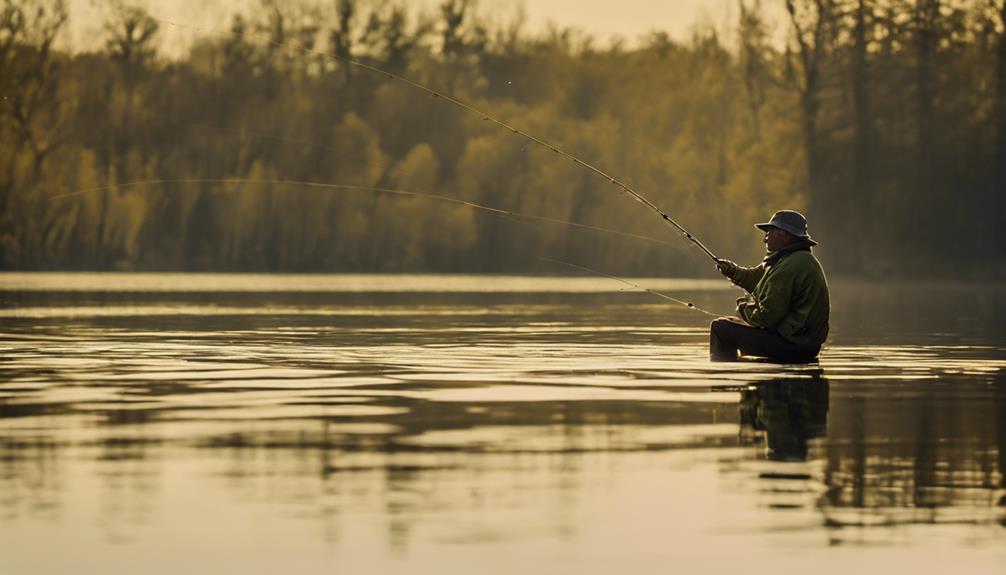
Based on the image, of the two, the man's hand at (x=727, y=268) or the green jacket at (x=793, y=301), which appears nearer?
the green jacket at (x=793, y=301)

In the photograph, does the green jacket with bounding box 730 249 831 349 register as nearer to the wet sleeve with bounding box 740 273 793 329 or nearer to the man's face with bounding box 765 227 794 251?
the wet sleeve with bounding box 740 273 793 329

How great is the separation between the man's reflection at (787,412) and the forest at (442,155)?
56.3 meters

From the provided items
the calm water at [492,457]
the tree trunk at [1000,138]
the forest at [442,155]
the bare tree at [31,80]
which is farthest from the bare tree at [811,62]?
the calm water at [492,457]

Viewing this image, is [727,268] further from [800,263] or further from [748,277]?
[800,263]

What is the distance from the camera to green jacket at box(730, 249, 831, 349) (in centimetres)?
1881

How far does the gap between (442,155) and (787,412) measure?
70186 mm

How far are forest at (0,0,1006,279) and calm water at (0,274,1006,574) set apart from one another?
5134cm

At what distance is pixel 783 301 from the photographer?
61.9 feet

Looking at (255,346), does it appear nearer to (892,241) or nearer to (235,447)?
(235,447)

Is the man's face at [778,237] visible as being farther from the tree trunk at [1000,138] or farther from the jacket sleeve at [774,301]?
the tree trunk at [1000,138]

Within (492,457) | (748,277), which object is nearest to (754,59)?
(748,277)

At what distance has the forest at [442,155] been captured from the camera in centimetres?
7619

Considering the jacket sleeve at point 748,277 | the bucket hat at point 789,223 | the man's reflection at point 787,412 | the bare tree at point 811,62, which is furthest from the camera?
the bare tree at point 811,62

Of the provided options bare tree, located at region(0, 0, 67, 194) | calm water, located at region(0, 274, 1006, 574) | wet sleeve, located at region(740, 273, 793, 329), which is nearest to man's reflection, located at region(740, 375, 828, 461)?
calm water, located at region(0, 274, 1006, 574)
